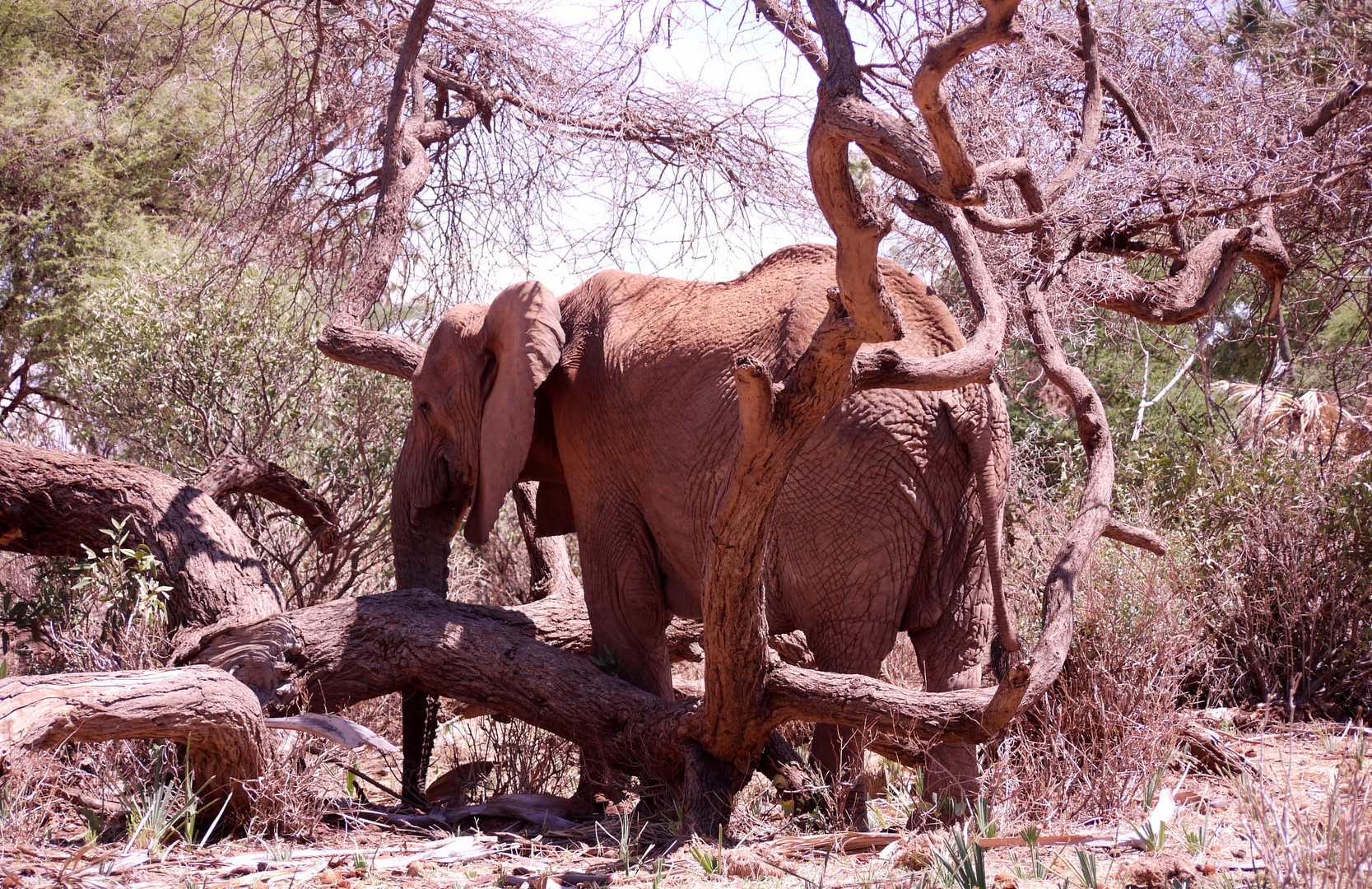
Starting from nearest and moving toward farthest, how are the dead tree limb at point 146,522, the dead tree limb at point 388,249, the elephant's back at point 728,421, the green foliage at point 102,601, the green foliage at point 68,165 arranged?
the elephant's back at point 728,421 → the green foliage at point 102,601 → the dead tree limb at point 146,522 → the dead tree limb at point 388,249 → the green foliage at point 68,165

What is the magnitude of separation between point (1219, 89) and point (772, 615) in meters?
4.19

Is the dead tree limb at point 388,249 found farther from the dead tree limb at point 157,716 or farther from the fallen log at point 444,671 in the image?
the dead tree limb at point 157,716

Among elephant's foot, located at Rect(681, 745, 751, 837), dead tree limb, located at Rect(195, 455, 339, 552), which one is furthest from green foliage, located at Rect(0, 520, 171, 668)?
elephant's foot, located at Rect(681, 745, 751, 837)

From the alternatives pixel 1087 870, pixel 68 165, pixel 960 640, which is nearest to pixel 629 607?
pixel 960 640


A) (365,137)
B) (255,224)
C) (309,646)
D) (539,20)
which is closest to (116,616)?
(309,646)

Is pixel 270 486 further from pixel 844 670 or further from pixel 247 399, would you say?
pixel 844 670

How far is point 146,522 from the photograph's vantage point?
5969mm

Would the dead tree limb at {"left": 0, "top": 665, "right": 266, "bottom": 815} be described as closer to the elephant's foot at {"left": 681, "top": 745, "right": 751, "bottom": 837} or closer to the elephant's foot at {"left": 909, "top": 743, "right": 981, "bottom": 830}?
the elephant's foot at {"left": 681, "top": 745, "right": 751, "bottom": 837}

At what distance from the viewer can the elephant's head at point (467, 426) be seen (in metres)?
6.05

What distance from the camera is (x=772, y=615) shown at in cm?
534

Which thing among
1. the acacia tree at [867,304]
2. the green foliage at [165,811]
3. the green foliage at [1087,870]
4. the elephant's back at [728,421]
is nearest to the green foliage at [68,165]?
the acacia tree at [867,304]

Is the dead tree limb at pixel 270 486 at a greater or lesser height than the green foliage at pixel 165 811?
greater

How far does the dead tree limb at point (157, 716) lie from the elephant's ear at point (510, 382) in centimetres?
193

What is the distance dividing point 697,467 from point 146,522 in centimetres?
312
